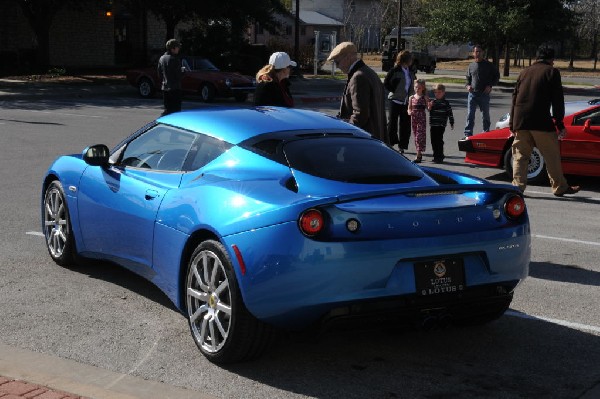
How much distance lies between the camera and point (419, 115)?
14969 mm

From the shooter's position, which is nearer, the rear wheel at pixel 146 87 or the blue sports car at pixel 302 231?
the blue sports car at pixel 302 231

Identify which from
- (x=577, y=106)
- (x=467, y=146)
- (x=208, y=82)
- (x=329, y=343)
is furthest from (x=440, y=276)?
(x=208, y=82)

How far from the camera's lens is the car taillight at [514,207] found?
18.1 feet

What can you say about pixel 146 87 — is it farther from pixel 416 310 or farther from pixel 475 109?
pixel 416 310

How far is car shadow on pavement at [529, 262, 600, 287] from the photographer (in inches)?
293

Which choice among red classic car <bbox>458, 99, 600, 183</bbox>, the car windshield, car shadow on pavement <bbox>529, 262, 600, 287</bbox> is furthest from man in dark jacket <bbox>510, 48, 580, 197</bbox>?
the car windshield

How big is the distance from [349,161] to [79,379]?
2.06 m

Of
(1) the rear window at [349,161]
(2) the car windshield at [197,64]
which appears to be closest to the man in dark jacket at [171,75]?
(2) the car windshield at [197,64]

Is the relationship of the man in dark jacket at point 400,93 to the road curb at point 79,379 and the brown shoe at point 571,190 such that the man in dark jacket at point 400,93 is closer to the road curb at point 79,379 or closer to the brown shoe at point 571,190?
the brown shoe at point 571,190

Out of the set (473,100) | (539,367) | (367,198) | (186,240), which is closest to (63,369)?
(186,240)

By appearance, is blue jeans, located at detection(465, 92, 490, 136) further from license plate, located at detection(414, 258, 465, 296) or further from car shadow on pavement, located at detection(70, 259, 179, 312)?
license plate, located at detection(414, 258, 465, 296)

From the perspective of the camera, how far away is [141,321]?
20.2 ft

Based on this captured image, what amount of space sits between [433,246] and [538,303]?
1.97 meters

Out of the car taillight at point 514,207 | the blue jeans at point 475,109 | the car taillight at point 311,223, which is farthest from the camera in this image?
the blue jeans at point 475,109
